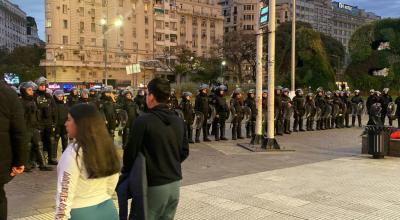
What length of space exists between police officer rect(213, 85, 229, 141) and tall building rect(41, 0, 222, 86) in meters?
69.1

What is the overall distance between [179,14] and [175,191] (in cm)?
11184

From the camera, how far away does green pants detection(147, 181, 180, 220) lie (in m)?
3.79

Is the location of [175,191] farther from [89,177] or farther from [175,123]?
[89,177]

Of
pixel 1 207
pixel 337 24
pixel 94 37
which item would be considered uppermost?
pixel 337 24

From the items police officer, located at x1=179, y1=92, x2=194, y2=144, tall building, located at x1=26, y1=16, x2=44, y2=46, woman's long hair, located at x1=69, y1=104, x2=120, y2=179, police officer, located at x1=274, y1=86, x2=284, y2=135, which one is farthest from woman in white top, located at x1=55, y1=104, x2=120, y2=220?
tall building, located at x1=26, y1=16, x2=44, y2=46

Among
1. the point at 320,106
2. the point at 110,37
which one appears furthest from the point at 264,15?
the point at 110,37

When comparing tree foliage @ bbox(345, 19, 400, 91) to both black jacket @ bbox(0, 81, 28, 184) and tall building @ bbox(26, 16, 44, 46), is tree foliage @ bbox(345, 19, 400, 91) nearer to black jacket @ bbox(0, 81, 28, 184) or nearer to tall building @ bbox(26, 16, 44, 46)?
black jacket @ bbox(0, 81, 28, 184)

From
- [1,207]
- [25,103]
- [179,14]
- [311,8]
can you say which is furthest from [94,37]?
[1,207]

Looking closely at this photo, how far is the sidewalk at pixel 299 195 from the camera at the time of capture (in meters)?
A: 6.65

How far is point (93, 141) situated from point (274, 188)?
18.6 ft

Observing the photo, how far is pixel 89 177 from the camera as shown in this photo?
126 inches

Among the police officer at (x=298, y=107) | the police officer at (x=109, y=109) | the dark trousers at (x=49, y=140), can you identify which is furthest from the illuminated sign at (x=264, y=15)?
the police officer at (x=298, y=107)

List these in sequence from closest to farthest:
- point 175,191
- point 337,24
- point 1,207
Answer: point 175,191, point 1,207, point 337,24

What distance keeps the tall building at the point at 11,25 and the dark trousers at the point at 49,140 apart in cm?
13350
